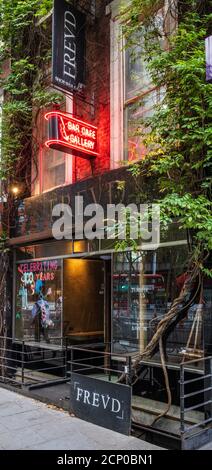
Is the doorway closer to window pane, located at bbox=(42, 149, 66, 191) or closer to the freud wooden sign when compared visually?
window pane, located at bbox=(42, 149, 66, 191)

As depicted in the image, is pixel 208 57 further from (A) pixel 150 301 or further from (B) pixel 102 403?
(B) pixel 102 403

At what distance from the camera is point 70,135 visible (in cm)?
851

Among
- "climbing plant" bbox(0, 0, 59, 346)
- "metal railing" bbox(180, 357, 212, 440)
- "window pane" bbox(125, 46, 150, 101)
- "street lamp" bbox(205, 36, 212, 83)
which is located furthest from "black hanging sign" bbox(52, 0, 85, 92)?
"metal railing" bbox(180, 357, 212, 440)

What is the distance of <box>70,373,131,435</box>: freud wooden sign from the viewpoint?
5934 millimetres

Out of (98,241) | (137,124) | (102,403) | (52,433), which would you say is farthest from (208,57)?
(52,433)

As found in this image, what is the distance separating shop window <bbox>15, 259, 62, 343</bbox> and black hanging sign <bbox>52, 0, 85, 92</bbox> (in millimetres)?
3753

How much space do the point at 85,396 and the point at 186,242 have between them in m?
2.73

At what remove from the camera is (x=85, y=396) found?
6539 mm

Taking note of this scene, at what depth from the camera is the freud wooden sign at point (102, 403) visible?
5934mm

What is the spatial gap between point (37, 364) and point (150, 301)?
3.85 meters

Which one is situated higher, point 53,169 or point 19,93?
point 19,93

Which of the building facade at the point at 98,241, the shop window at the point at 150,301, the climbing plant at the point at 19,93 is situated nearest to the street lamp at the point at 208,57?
the building facade at the point at 98,241

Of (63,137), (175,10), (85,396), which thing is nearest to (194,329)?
(85,396)

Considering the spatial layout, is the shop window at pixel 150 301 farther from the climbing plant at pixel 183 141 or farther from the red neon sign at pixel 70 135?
the red neon sign at pixel 70 135
